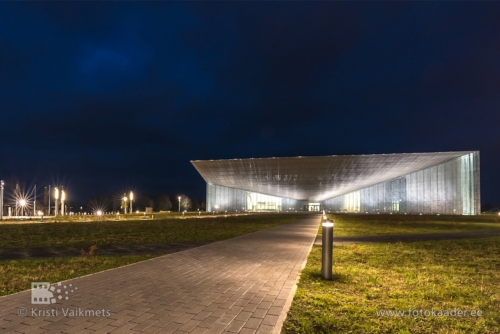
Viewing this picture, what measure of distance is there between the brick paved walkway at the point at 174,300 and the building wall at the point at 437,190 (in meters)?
48.2

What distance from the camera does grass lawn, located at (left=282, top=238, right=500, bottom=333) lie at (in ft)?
13.6

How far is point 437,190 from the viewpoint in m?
49.8

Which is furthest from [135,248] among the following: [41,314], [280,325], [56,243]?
[280,325]

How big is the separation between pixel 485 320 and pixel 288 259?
16.3 feet

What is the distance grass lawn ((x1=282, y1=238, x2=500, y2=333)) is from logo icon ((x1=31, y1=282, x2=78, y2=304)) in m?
3.65

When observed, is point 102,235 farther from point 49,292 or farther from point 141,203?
point 141,203

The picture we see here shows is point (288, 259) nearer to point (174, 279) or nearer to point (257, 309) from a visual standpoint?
point (174, 279)

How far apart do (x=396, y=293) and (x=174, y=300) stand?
363 cm

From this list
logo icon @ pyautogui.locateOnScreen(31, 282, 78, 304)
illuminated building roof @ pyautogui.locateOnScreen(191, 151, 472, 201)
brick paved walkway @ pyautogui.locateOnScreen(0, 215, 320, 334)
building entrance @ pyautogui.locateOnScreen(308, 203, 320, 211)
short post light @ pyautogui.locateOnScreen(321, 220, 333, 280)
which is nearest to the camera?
brick paved walkway @ pyautogui.locateOnScreen(0, 215, 320, 334)

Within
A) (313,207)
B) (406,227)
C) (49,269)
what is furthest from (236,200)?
(49,269)

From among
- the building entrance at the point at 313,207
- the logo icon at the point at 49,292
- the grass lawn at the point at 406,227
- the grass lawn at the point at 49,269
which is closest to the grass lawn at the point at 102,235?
the grass lawn at the point at 49,269

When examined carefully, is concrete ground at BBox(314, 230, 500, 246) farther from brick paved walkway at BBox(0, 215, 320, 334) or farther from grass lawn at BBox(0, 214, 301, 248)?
brick paved walkway at BBox(0, 215, 320, 334)

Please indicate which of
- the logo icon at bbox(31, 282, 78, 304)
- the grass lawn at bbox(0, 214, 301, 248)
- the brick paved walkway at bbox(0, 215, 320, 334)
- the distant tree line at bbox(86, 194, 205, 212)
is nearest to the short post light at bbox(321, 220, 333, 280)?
the brick paved walkway at bbox(0, 215, 320, 334)

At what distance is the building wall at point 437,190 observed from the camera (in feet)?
153
